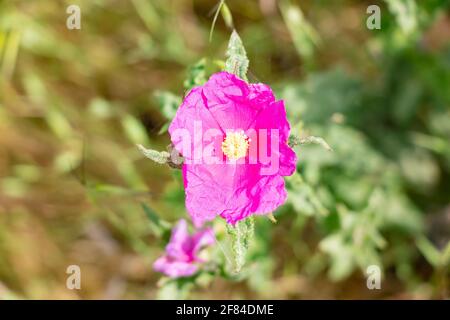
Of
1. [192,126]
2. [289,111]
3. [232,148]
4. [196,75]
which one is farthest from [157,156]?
[289,111]

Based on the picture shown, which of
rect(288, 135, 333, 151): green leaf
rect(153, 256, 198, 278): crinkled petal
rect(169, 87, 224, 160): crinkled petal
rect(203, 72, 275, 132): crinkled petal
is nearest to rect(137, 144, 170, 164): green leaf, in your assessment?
rect(169, 87, 224, 160): crinkled petal

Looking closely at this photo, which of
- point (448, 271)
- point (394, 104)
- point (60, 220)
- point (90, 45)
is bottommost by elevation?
point (448, 271)

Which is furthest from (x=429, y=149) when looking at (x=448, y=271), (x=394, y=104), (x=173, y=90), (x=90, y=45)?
(x=90, y=45)

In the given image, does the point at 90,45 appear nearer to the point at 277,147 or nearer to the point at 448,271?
the point at 277,147

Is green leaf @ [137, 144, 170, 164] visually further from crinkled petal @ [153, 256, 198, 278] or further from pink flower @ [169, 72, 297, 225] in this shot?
crinkled petal @ [153, 256, 198, 278]

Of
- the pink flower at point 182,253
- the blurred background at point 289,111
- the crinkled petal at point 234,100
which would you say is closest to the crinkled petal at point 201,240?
the pink flower at point 182,253

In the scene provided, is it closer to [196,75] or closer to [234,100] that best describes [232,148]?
[234,100]

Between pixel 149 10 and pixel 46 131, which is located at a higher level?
pixel 149 10

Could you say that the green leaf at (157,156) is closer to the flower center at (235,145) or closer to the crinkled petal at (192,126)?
the crinkled petal at (192,126)
